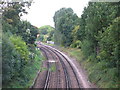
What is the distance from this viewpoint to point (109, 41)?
17.8 meters

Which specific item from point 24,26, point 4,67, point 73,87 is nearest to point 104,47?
point 73,87

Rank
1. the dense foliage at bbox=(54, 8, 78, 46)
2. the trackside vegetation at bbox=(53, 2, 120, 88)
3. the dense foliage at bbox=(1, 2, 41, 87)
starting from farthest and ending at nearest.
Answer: the dense foliage at bbox=(54, 8, 78, 46)
the trackside vegetation at bbox=(53, 2, 120, 88)
the dense foliage at bbox=(1, 2, 41, 87)

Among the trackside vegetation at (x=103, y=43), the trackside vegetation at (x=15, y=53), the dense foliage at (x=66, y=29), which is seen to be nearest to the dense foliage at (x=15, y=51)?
the trackside vegetation at (x=15, y=53)

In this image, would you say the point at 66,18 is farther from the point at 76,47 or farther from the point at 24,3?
the point at 24,3

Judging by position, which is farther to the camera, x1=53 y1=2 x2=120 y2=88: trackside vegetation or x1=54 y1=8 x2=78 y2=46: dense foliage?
x1=54 y1=8 x2=78 y2=46: dense foliage

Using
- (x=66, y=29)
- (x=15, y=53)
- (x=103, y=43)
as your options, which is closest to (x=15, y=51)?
(x=15, y=53)

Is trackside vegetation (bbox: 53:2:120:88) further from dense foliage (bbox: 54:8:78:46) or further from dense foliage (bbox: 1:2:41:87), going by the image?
dense foliage (bbox: 54:8:78:46)

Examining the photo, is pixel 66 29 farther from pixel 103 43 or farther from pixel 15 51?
pixel 15 51

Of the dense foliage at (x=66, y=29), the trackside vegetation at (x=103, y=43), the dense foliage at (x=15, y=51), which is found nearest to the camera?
the dense foliage at (x=15, y=51)

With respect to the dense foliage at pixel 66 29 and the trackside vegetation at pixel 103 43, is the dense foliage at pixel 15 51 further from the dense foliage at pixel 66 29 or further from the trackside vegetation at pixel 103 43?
the dense foliage at pixel 66 29

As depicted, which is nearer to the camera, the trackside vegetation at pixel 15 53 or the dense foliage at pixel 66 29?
the trackside vegetation at pixel 15 53

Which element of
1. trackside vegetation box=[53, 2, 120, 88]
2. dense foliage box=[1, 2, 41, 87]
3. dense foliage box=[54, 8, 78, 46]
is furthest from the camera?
dense foliage box=[54, 8, 78, 46]

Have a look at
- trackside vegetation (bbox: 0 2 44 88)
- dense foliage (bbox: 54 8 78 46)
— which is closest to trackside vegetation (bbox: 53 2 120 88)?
trackside vegetation (bbox: 0 2 44 88)

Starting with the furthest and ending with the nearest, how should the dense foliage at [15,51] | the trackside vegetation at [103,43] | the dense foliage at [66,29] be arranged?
the dense foliage at [66,29], the trackside vegetation at [103,43], the dense foliage at [15,51]
